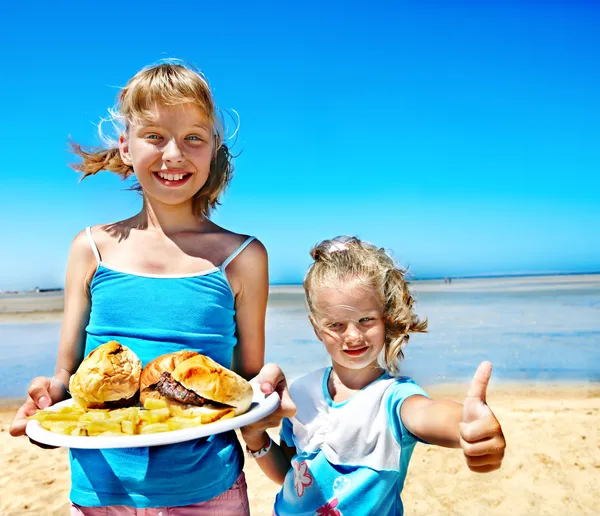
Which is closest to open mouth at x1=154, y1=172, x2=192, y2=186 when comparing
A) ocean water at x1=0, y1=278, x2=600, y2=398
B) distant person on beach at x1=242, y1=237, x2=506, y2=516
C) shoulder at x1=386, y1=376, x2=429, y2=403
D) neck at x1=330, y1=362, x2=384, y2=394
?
distant person on beach at x1=242, y1=237, x2=506, y2=516

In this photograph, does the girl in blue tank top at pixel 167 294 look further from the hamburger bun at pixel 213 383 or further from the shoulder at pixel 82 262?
the hamburger bun at pixel 213 383

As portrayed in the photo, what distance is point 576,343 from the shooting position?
11281mm

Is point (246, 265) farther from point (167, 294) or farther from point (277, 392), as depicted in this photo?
point (277, 392)

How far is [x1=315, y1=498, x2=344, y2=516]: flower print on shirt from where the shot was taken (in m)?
2.01

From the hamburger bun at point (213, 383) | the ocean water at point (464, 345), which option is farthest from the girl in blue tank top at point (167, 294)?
the ocean water at point (464, 345)

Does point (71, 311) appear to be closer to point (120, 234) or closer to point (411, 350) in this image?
point (120, 234)

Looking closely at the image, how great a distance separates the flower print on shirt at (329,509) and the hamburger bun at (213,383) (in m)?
0.52

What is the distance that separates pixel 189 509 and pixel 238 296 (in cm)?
78

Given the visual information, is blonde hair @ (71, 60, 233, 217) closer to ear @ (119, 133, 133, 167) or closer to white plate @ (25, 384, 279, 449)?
ear @ (119, 133, 133, 167)

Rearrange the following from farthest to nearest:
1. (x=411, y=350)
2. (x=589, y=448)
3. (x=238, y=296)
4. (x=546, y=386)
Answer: (x=411, y=350) → (x=546, y=386) → (x=589, y=448) → (x=238, y=296)

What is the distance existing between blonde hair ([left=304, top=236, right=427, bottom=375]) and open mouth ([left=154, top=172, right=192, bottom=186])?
25.1 inches

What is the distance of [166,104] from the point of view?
2082 mm

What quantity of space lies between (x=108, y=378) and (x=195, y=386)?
29 cm

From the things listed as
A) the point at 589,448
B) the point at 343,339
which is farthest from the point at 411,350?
the point at 343,339
